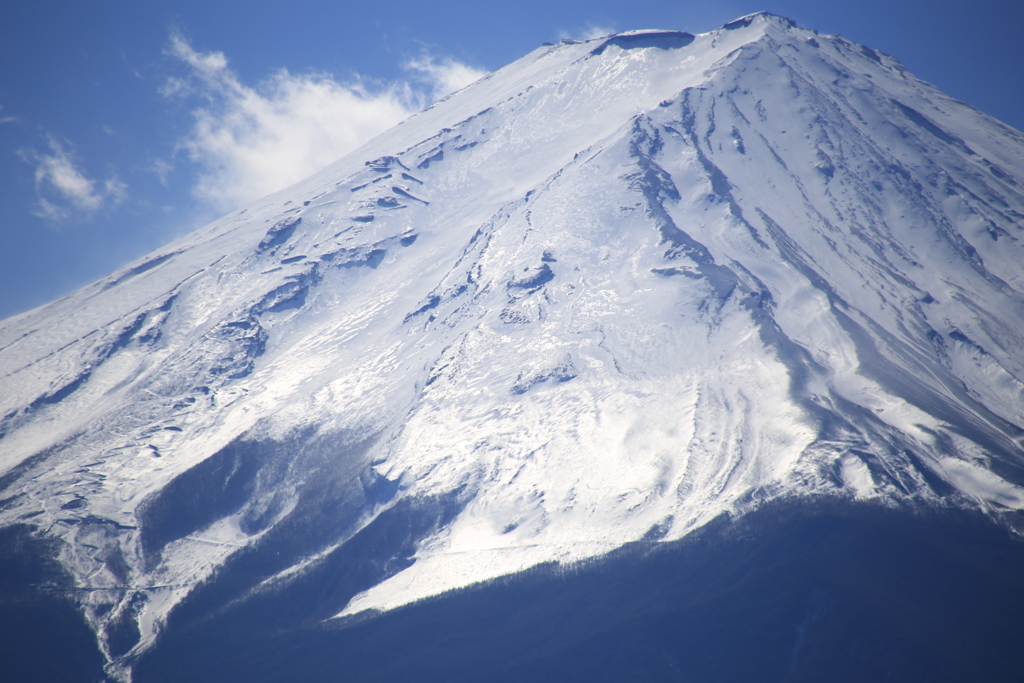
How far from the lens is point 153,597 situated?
106062 mm

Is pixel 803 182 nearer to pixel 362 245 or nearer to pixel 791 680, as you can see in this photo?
pixel 362 245

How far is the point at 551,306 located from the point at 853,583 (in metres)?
82.9

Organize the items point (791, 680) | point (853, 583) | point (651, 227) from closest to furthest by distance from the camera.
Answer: point (791, 680) → point (853, 583) → point (651, 227)

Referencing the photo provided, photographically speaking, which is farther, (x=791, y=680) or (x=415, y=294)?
(x=415, y=294)

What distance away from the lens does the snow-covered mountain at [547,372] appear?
104m

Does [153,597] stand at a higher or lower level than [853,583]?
higher

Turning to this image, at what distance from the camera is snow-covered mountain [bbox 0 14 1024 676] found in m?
104

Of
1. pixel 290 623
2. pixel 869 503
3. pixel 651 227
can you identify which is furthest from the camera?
pixel 651 227

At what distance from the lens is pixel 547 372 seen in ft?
440

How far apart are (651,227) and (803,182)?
51.4 metres

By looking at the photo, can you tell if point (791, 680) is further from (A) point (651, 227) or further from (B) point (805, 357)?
(A) point (651, 227)

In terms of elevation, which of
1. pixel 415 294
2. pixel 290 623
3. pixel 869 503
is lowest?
pixel 869 503

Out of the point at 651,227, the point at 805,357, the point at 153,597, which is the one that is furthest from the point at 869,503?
the point at 153,597

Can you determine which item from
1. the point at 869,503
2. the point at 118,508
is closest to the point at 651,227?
the point at 869,503
